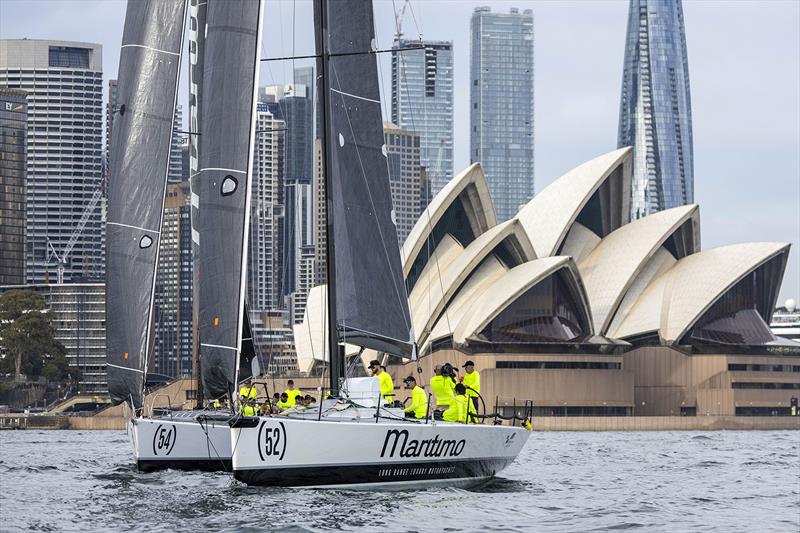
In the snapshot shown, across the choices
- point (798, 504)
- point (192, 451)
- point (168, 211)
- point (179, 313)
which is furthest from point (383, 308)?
point (179, 313)

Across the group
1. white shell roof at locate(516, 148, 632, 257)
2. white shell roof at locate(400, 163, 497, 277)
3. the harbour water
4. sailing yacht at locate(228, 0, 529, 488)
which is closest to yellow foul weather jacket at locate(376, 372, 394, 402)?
sailing yacht at locate(228, 0, 529, 488)

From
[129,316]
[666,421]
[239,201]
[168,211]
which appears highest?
[168,211]

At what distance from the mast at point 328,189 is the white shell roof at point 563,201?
59.8m

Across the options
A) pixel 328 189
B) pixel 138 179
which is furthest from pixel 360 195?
pixel 138 179

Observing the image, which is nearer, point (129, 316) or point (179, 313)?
point (129, 316)

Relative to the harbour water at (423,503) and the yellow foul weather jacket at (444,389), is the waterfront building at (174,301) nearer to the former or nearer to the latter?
the harbour water at (423,503)

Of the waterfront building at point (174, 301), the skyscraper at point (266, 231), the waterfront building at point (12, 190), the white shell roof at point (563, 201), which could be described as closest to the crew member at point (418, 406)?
the skyscraper at point (266, 231)

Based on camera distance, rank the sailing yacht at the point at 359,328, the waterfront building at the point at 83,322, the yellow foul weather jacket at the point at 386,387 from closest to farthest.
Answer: the sailing yacht at the point at 359,328 < the yellow foul weather jacket at the point at 386,387 < the waterfront building at the point at 83,322

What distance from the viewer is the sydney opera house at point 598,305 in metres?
82.7

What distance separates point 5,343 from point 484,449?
324 feet

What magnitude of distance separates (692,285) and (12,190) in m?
108

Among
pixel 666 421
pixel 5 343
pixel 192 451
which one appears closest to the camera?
pixel 192 451

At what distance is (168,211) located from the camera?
91.3 m

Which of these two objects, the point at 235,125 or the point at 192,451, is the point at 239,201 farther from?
the point at 192,451
